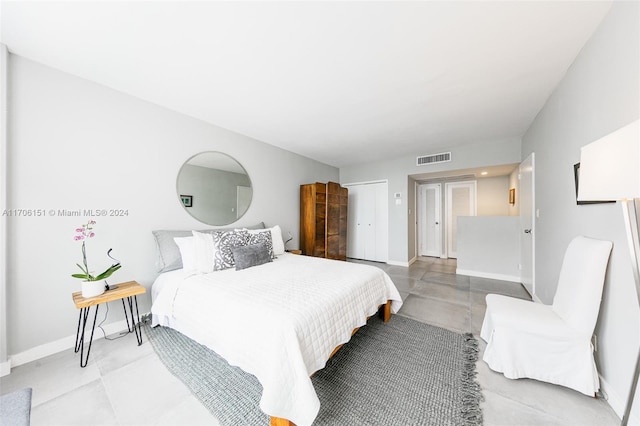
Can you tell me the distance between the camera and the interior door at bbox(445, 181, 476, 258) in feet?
17.7

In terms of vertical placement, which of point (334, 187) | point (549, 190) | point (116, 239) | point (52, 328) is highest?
point (334, 187)

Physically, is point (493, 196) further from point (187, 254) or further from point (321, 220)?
point (187, 254)

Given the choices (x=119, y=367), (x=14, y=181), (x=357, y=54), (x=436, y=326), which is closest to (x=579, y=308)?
(x=436, y=326)

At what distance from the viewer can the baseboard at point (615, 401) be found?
1121 mm

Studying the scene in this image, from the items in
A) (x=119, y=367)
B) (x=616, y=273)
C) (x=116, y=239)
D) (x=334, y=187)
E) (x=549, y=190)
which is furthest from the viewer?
(x=334, y=187)

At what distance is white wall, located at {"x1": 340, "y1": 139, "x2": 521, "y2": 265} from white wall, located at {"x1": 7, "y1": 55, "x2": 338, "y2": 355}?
12.2ft

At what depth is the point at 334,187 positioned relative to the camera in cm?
467

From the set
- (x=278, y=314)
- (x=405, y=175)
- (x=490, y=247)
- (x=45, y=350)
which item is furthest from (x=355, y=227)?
(x=45, y=350)

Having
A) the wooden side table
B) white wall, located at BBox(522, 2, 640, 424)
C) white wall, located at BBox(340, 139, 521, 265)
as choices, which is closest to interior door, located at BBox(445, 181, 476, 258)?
white wall, located at BBox(340, 139, 521, 265)

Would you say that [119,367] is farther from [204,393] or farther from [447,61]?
[447,61]

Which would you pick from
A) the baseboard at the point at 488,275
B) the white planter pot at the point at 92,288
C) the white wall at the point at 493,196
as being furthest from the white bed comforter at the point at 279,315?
the white wall at the point at 493,196

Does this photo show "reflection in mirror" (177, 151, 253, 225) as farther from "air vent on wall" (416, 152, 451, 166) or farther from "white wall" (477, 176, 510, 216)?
"white wall" (477, 176, 510, 216)

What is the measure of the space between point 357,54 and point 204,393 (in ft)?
8.86

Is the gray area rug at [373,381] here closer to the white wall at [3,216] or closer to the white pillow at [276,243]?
the white wall at [3,216]
